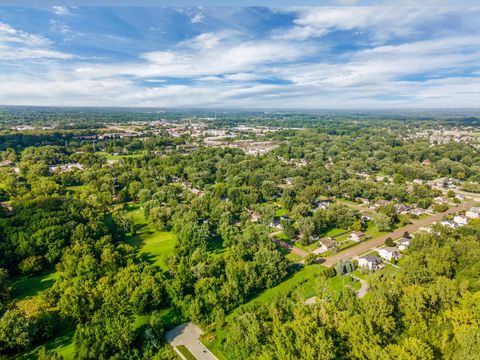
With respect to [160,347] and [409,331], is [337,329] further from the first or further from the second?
[160,347]

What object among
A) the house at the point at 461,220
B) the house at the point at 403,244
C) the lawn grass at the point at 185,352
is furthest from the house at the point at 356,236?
the lawn grass at the point at 185,352

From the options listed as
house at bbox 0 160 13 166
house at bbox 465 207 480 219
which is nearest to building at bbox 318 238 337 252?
house at bbox 465 207 480 219

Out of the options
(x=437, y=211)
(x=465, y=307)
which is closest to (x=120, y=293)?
(x=465, y=307)

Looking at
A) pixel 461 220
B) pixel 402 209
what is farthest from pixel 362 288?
pixel 402 209

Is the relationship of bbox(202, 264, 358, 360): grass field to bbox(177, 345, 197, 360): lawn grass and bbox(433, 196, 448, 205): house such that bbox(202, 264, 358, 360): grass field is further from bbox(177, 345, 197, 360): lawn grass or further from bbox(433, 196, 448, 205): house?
bbox(433, 196, 448, 205): house

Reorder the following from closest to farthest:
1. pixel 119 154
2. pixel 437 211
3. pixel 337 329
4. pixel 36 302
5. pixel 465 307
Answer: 1. pixel 337 329
2. pixel 465 307
3. pixel 36 302
4. pixel 437 211
5. pixel 119 154

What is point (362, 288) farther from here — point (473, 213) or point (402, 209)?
point (473, 213)

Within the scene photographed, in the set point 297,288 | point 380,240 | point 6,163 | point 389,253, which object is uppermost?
point 6,163
